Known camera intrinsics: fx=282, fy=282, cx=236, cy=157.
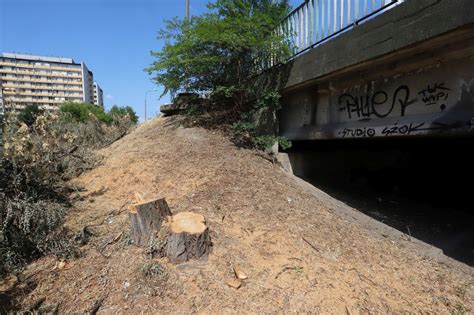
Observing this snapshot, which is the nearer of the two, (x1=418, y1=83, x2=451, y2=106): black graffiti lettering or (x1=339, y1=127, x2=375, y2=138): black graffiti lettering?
(x1=418, y1=83, x2=451, y2=106): black graffiti lettering

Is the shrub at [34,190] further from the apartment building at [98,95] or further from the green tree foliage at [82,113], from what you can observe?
the apartment building at [98,95]

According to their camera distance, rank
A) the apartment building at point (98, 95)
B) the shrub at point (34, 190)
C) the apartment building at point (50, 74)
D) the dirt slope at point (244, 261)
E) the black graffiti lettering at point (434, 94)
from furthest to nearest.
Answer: the apartment building at point (98, 95) → the apartment building at point (50, 74) → the black graffiti lettering at point (434, 94) → the shrub at point (34, 190) → the dirt slope at point (244, 261)

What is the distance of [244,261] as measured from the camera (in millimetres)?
3232

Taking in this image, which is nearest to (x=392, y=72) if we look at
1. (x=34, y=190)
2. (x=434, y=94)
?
(x=434, y=94)

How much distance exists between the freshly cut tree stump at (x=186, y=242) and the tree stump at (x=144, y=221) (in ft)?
0.80

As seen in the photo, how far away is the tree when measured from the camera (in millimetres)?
5594

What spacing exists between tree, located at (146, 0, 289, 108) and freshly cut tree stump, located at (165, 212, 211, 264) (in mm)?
3722

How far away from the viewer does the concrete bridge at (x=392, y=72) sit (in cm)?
304

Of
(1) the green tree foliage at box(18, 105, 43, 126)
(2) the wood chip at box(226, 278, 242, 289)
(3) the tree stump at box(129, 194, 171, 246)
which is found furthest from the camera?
(1) the green tree foliage at box(18, 105, 43, 126)

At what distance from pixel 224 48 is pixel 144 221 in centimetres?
422

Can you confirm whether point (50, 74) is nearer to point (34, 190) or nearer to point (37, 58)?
point (37, 58)

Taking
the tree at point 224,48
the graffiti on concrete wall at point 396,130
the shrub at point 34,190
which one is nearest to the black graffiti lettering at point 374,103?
the graffiti on concrete wall at point 396,130

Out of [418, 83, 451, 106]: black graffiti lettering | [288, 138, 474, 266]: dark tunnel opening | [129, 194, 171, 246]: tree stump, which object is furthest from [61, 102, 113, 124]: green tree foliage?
[418, 83, 451, 106]: black graffiti lettering

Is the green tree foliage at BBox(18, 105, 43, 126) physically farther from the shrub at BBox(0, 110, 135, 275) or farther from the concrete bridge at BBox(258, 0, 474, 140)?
the concrete bridge at BBox(258, 0, 474, 140)
